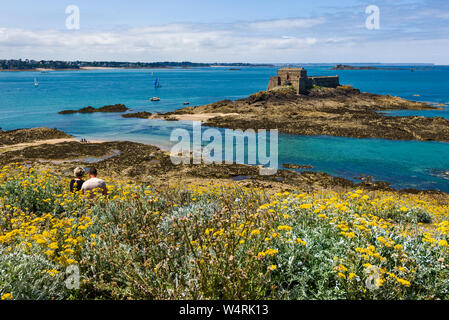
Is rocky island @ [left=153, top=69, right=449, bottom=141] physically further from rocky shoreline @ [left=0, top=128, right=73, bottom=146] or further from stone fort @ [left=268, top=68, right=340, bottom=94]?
rocky shoreline @ [left=0, top=128, right=73, bottom=146]

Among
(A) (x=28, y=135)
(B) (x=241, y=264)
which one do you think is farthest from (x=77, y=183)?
(A) (x=28, y=135)

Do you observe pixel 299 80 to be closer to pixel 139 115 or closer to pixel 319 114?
pixel 319 114

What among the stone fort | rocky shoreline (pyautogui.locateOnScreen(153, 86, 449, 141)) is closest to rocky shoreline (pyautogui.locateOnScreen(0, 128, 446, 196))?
rocky shoreline (pyautogui.locateOnScreen(153, 86, 449, 141))

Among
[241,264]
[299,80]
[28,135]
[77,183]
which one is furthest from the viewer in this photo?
[299,80]

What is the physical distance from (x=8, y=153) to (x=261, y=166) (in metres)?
18.9

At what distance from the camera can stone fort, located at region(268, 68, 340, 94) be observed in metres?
53.8

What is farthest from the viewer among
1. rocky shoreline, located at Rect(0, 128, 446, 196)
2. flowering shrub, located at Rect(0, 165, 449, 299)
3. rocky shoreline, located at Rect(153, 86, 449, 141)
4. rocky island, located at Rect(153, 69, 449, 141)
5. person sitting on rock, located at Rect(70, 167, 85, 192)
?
rocky island, located at Rect(153, 69, 449, 141)

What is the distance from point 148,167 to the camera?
20953 mm

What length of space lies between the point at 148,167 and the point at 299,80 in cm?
3941

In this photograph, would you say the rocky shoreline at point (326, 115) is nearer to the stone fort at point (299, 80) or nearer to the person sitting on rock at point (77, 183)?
Answer: the stone fort at point (299, 80)

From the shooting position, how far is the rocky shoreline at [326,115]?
32.8 m

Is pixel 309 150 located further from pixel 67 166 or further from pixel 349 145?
pixel 67 166

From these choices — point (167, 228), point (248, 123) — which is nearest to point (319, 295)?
point (167, 228)

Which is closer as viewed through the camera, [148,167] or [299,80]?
[148,167]
